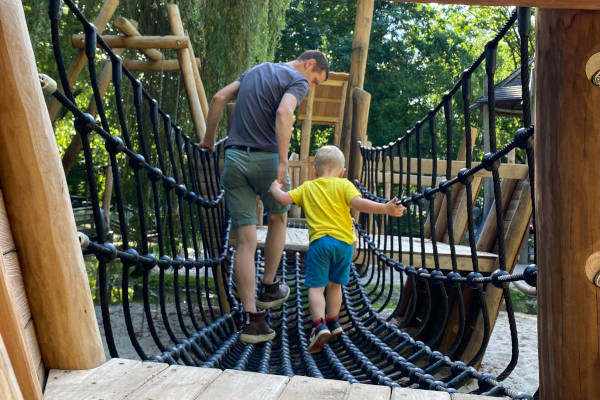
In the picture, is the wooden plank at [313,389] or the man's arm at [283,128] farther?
the man's arm at [283,128]

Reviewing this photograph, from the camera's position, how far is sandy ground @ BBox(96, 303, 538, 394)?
6.30 meters

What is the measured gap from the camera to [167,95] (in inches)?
289

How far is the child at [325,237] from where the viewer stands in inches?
113

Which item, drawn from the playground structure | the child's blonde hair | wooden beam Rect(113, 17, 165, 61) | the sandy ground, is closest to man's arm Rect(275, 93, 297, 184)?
the child's blonde hair

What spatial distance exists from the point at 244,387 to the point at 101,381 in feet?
0.89

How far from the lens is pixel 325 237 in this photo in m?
2.90

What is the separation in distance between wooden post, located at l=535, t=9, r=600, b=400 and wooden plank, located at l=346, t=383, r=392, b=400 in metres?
0.31

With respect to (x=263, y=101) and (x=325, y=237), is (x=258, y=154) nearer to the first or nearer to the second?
(x=263, y=101)

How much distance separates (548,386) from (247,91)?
2.22 metres

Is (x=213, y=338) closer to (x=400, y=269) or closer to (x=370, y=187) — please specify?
(x=400, y=269)

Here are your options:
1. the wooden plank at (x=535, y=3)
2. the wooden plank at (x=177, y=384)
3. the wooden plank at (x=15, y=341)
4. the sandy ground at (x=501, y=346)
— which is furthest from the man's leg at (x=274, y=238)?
the sandy ground at (x=501, y=346)

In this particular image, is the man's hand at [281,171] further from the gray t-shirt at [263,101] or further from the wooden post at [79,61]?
the wooden post at [79,61]

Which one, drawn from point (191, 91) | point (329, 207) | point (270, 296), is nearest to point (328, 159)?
point (329, 207)

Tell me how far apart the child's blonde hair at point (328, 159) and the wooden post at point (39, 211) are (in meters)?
1.92
